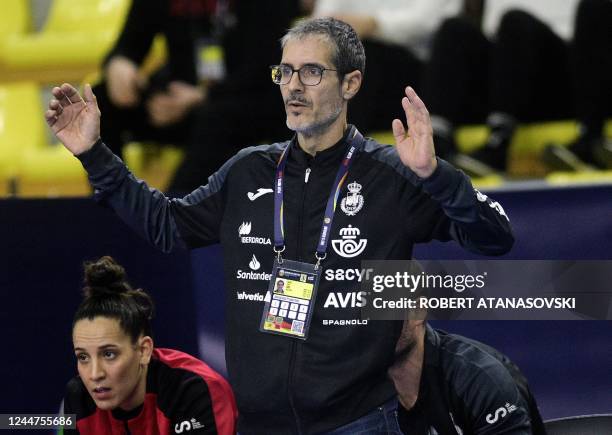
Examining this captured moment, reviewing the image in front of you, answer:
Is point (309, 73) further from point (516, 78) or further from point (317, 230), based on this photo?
point (516, 78)

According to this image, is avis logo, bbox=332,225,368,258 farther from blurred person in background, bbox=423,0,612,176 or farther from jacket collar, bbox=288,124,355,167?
blurred person in background, bbox=423,0,612,176

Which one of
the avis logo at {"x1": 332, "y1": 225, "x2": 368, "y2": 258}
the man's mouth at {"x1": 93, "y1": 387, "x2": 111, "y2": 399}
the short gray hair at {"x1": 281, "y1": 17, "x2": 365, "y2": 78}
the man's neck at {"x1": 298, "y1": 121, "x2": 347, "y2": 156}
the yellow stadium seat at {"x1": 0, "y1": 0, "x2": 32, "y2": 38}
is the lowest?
the man's mouth at {"x1": 93, "y1": 387, "x2": 111, "y2": 399}

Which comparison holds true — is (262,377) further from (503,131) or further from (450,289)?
(503,131)

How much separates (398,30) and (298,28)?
2086mm

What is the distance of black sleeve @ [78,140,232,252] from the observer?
8.72 feet

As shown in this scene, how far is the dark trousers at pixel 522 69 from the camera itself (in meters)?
4.39

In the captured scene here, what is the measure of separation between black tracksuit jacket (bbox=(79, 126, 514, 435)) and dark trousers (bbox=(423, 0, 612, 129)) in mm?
1966

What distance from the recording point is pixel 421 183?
2.53 metres

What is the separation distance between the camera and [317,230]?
101 inches

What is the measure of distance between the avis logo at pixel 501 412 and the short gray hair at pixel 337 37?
958mm

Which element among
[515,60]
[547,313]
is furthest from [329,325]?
[515,60]

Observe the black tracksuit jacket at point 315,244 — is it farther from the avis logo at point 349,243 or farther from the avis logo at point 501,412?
the avis logo at point 501,412

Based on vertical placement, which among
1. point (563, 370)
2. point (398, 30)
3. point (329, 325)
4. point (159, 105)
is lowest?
point (563, 370)

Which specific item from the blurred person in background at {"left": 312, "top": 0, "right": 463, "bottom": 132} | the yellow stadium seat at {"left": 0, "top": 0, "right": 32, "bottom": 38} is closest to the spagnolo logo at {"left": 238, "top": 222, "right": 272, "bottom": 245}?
the blurred person in background at {"left": 312, "top": 0, "right": 463, "bottom": 132}
